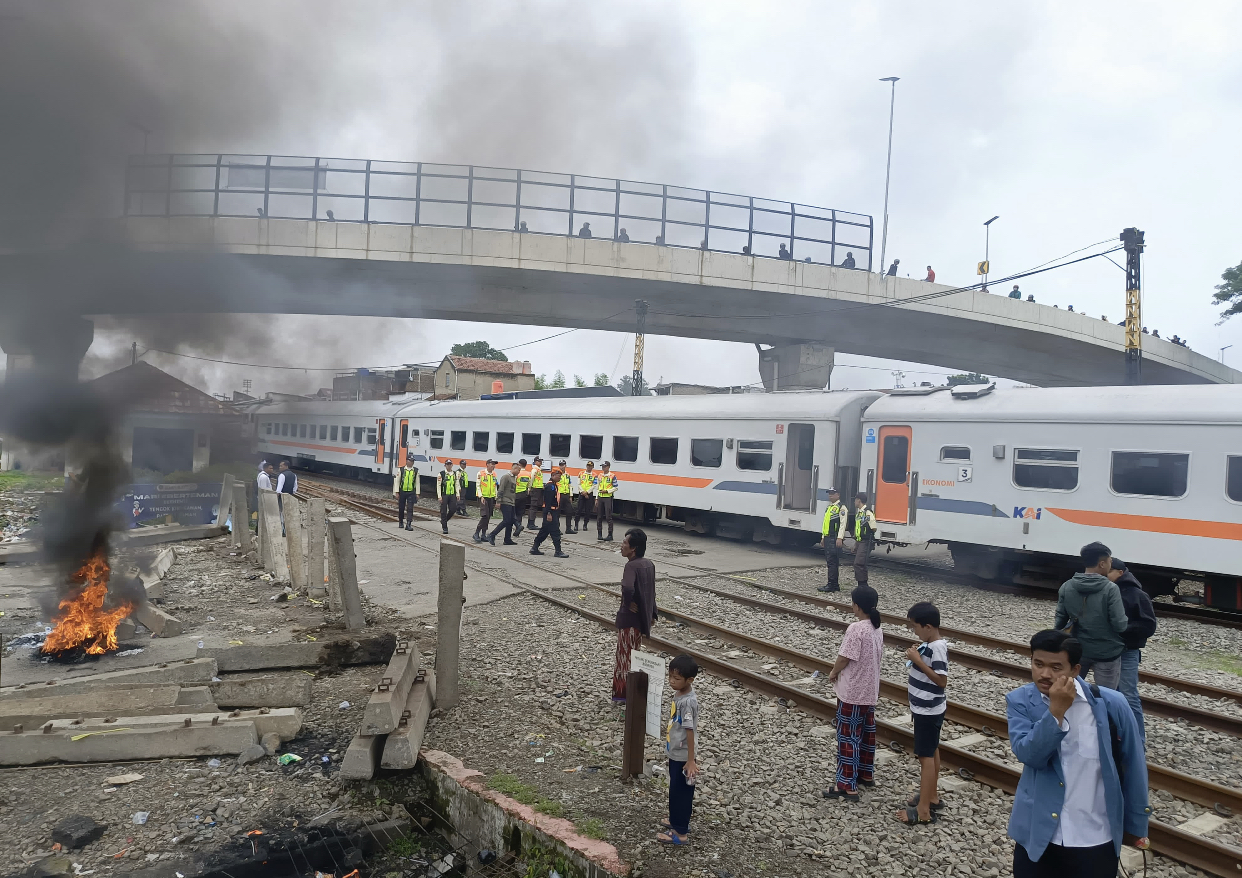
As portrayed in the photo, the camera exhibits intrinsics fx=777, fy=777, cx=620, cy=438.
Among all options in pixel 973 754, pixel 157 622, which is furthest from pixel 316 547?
pixel 973 754

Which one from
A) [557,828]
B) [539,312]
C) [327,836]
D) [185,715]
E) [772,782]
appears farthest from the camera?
[539,312]

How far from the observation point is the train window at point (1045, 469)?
455 inches

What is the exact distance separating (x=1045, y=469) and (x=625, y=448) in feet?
30.8

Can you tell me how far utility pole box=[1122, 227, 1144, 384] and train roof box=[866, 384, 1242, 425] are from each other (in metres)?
8.65

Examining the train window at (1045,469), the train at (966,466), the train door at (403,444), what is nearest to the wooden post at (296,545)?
the train at (966,466)

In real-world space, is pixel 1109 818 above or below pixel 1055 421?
below

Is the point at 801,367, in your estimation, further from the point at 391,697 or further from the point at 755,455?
the point at 391,697

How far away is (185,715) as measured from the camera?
5.70 metres

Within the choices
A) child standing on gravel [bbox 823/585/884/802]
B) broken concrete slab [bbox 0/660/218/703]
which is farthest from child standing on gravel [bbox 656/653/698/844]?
broken concrete slab [bbox 0/660/218/703]

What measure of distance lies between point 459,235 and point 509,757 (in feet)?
63.0

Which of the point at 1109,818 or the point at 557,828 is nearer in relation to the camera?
the point at 1109,818

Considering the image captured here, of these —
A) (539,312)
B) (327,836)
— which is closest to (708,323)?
(539,312)

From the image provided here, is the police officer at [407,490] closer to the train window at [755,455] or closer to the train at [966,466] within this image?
the train at [966,466]

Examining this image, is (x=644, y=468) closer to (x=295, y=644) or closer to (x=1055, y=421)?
(x=1055, y=421)
